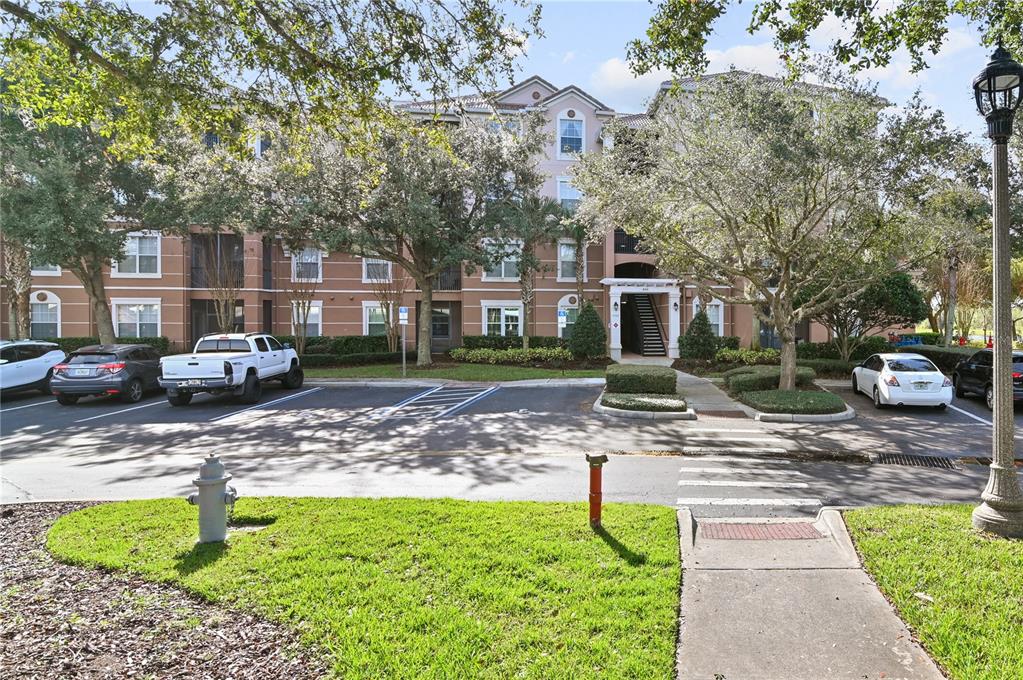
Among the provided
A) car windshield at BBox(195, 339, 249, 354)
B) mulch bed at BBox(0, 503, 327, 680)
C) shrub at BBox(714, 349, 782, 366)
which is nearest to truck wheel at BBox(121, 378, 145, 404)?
car windshield at BBox(195, 339, 249, 354)

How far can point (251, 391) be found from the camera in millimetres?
16156

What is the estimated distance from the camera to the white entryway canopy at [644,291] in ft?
93.2

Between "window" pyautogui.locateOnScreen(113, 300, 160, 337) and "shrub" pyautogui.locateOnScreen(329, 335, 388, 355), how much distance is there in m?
8.41

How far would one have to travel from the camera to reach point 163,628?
396 centimetres

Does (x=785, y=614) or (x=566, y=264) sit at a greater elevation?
(x=566, y=264)

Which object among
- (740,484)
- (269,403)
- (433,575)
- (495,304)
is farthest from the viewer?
(495,304)

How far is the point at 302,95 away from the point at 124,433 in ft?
25.6

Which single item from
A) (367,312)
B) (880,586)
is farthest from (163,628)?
(367,312)

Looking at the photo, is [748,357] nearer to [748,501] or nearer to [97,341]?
[748,501]

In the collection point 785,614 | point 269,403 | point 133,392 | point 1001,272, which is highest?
point 1001,272

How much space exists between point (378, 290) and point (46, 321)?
15407 mm

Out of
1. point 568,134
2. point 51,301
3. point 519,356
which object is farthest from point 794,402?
point 51,301

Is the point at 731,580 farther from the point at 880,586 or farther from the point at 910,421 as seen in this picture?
the point at 910,421

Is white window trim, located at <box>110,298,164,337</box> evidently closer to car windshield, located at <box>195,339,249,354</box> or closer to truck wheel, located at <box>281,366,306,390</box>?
truck wheel, located at <box>281,366,306,390</box>
